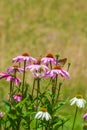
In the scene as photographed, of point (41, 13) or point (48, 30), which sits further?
point (41, 13)

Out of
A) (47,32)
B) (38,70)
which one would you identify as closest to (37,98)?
(38,70)

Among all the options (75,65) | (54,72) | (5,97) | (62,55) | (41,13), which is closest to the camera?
(54,72)

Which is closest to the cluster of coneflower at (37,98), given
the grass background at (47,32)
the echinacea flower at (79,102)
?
the echinacea flower at (79,102)

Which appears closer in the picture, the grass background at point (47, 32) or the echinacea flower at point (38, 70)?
the echinacea flower at point (38, 70)

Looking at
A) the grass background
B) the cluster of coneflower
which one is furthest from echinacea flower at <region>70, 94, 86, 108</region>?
the grass background

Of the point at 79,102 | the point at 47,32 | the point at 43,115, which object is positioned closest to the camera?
the point at 43,115

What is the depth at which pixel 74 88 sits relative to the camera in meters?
9.98

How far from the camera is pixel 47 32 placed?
17.6m

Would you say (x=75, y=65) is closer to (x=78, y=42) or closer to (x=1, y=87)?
(x=1, y=87)

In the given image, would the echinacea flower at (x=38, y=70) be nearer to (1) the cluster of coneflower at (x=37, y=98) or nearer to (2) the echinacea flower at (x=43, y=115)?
(1) the cluster of coneflower at (x=37, y=98)

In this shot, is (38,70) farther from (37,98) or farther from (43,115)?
(43,115)

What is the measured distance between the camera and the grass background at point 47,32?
39.4 ft

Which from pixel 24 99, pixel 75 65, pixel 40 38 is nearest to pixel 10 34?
pixel 40 38

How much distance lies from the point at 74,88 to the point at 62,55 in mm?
3687
